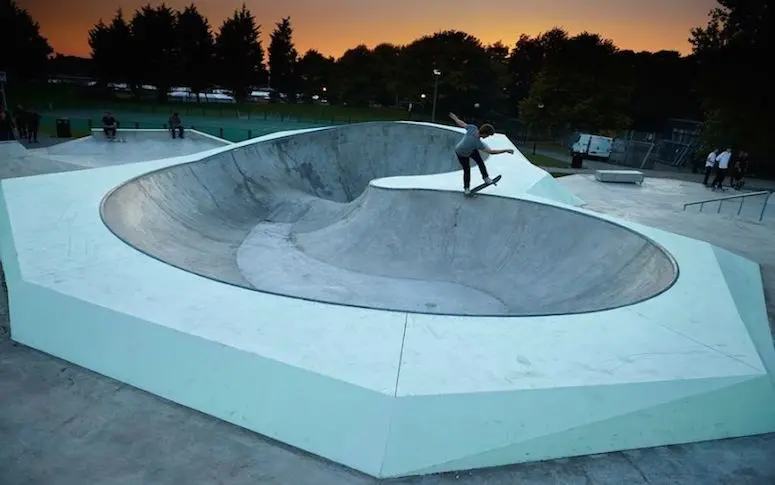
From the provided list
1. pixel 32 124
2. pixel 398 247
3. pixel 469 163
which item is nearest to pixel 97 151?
pixel 32 124

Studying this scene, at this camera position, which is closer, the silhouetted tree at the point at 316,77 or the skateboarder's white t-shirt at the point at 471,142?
the skateboarder's white t-shirt at the point at 471,142

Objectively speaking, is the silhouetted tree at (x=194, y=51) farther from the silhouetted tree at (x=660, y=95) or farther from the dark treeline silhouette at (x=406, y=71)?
the silhouetted tree at (x=660, y=95)

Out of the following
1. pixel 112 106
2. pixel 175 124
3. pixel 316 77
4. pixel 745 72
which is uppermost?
pixel 316 77

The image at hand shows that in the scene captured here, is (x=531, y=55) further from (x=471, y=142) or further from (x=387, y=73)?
(x=471, y=142)

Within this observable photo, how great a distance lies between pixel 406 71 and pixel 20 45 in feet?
145

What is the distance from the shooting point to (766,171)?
28.2 meters

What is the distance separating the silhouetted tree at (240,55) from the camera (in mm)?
66688

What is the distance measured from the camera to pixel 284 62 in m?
80.8

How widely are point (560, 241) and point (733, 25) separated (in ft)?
67.4

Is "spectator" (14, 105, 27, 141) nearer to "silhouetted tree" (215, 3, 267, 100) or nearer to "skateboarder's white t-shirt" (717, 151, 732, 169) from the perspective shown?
"skateboarder's white t-shirt" (717, 151, 732, 169)

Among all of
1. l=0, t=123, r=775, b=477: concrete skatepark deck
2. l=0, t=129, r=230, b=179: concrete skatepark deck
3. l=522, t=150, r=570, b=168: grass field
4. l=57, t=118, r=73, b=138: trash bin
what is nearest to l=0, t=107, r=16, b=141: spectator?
l=0, t=129, r=230, b=179: concrete skatepark deck

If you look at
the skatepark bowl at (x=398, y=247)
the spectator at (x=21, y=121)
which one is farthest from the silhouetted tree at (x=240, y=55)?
the skatepark bowl at (x=398, y=247)

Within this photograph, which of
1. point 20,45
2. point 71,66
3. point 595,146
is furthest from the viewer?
point 71,66

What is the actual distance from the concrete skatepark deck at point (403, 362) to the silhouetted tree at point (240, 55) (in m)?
67.4
